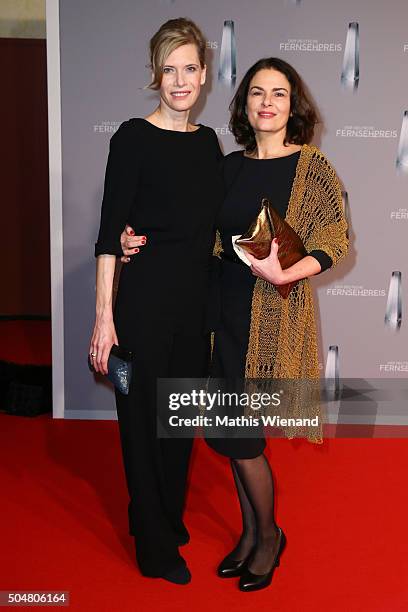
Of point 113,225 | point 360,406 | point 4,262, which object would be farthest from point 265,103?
point 4,262

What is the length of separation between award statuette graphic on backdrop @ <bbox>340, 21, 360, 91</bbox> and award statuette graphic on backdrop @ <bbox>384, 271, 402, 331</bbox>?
1.06 metres

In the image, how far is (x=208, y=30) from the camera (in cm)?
359

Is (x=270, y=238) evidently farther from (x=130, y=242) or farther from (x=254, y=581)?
(x=254, y=581)

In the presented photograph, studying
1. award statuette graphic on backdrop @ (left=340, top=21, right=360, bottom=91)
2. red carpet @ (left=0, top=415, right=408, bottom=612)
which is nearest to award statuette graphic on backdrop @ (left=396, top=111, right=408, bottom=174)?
award statuette graphic on backdrop @ (left=340, top=21, right=360, bottom=91)

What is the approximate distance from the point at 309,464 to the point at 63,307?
160 cm

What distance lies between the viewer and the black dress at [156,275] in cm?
212

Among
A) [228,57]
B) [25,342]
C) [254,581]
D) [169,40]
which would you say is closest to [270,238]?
[169,40]

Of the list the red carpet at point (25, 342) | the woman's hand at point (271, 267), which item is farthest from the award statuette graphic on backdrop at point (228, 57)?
the red carpet at point (25, 342)

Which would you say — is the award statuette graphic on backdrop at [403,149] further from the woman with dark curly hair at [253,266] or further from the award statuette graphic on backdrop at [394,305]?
the woman with dark curly hair at [253,266]

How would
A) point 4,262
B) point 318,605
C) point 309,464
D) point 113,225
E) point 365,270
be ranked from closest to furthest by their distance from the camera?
point 113,225 < point 318,605 < point 309,464 < point 365,270 < point 4,262

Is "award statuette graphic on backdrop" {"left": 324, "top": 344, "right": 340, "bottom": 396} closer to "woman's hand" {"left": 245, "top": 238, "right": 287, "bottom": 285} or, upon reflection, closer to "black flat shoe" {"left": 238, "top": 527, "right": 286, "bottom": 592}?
"black flat shoe" {"left": 238, "top": 527, "right": 286, "bottom": 592}

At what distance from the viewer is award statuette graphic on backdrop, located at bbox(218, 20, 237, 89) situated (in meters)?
3.59

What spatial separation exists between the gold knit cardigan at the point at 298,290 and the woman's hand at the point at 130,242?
1.29ft

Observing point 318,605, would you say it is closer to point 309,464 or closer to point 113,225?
point 309,464
